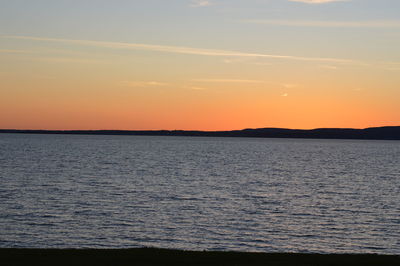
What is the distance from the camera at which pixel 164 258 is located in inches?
723

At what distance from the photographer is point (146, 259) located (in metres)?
18.2

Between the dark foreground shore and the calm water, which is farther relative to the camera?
the calm water

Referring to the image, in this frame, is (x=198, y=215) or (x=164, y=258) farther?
(x=198, y=215)

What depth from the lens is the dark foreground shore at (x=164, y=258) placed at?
→ 17.7 meters

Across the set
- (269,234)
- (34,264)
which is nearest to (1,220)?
(269,234)

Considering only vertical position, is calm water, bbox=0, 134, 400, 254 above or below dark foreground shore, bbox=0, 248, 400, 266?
below

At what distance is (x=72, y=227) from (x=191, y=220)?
Answer: 819 cm

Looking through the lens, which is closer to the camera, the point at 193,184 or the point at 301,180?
the point at 193,184

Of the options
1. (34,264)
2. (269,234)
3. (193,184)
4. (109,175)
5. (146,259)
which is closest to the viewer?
(34,264)

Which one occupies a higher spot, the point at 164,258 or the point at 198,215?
the point at 164,258

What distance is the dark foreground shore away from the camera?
58.0ft

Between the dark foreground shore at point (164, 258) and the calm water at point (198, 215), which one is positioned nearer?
the dark foreground shore at point (164, 258)

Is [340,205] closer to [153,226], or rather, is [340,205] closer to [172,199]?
[172,199]

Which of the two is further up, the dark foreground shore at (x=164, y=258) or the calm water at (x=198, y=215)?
the dark foreground shore at (x=164, y=258)
